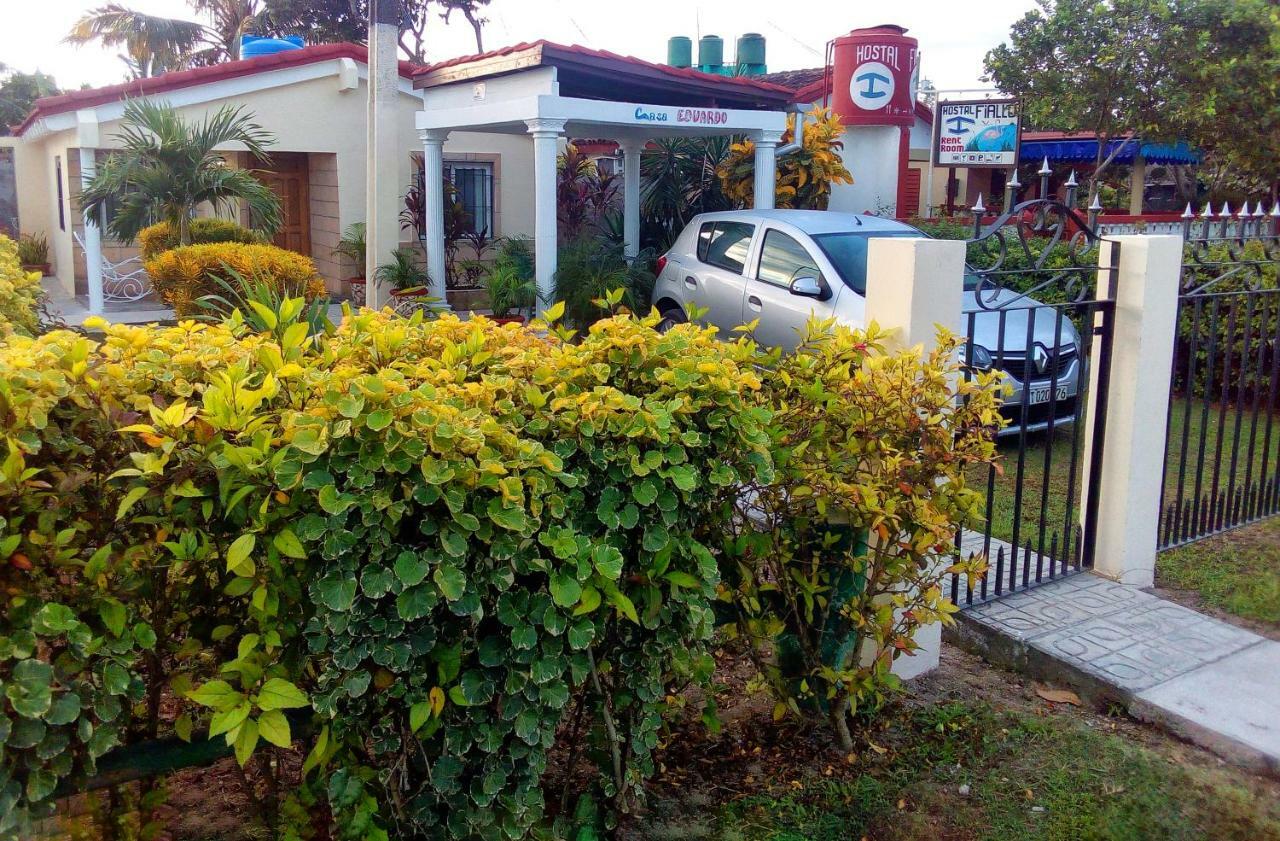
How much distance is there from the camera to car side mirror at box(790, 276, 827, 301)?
9.08 meters

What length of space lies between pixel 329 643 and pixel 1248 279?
21.0 ft

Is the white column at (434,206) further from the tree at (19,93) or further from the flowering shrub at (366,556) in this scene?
the tree at (19,93)

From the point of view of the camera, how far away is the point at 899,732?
3930 millimetres

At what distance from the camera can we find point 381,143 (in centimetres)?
1143

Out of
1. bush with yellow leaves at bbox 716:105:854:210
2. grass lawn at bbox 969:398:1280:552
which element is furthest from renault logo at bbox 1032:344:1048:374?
bush with yellow leaves at bbox 716:105:854:210

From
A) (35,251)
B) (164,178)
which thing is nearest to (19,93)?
(35,251)

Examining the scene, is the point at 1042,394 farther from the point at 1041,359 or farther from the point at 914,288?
the point at 914,288

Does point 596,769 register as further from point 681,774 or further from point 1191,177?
point 1191,177

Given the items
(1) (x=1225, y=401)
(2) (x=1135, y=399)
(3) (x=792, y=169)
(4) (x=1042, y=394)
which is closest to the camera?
(2) (x=1135, y=399)

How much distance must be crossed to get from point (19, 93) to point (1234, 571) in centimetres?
4026

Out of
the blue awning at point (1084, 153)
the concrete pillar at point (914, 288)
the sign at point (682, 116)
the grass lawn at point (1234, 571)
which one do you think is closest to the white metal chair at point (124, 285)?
the sign at point (682, 116)

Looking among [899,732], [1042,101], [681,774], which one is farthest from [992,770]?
[1042,101]

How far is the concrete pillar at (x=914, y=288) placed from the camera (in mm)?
4039

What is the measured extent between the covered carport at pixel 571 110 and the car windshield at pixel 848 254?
11.4ft
